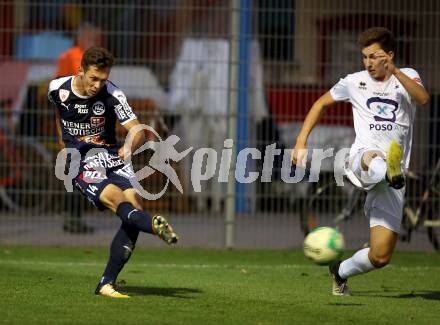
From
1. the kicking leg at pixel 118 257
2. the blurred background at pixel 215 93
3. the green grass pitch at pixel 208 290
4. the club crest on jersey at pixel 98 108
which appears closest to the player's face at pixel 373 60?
the green grass pitch at pixel 208 290

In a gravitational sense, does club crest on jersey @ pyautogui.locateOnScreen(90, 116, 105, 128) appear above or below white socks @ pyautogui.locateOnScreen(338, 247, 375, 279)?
above

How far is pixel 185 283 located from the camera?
1129 cm

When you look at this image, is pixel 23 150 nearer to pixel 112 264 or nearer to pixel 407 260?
pixel 407 260

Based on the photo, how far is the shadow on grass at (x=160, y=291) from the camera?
10.2 meters

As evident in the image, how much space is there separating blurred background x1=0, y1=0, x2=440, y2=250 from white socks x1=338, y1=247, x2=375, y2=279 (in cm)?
511

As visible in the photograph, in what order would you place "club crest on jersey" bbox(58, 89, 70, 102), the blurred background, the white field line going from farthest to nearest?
1. the blurred background
2. the white field line
3. "club crest on jersey" bbox(58, 89, 70, 102)

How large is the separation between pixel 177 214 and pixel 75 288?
16.5 feet

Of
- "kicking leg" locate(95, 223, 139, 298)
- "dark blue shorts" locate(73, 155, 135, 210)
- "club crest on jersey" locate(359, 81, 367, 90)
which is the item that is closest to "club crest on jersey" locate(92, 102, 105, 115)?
"dark blue shorts" locate(73, 155, 135, 210)

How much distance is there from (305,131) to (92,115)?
1.68 m

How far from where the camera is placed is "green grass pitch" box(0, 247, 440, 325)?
8.88 metres

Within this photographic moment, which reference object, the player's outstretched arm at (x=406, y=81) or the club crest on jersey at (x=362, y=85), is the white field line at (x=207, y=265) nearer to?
the club crest on jersey at (x=362, y=85)

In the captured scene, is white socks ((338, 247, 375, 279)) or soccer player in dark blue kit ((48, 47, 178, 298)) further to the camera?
white socks ((338, 247, 375, 279))

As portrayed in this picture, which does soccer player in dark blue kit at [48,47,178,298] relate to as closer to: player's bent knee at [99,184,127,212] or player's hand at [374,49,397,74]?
player's bent knee at [99,184,127,212]

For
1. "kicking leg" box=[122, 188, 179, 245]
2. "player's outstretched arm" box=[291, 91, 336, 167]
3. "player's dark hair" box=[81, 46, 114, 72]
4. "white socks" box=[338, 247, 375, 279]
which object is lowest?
"white socks" box=[338, 247, 375, 279]
